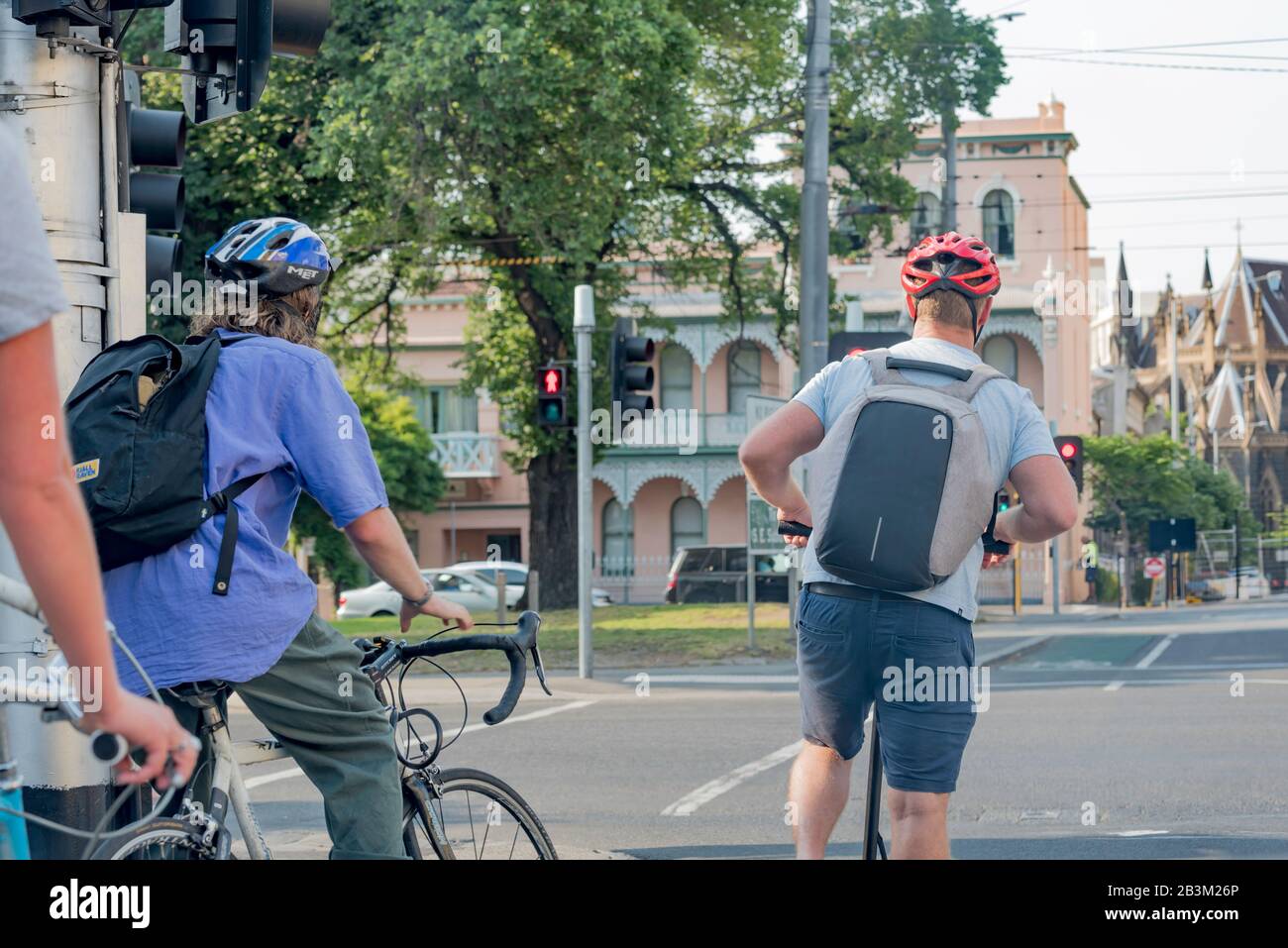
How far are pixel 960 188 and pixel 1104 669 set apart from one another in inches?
1395

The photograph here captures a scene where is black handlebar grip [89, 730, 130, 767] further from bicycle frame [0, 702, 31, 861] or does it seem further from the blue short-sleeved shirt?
the blue short-sleeved shirt

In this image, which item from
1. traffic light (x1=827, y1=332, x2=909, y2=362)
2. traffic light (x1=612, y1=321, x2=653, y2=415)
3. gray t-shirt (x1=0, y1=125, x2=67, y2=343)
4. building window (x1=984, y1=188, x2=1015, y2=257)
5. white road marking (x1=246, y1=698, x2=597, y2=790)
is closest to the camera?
gray t-shirt (x1=0, y1=125, x2=67, y2=343)

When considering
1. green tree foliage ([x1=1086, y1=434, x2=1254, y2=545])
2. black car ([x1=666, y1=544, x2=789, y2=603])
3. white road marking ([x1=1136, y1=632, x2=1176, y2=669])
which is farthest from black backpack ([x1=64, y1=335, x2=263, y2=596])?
green tree foliage ([x1=1086, y1=434, x2=1254, y2=545])

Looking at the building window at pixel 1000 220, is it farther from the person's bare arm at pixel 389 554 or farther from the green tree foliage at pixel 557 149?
the person's bare arm at pixel 389 554

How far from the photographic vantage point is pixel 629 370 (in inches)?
648

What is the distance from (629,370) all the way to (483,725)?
6084 mm

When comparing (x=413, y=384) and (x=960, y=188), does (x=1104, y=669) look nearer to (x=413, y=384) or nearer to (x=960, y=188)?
(x=413, y=384)

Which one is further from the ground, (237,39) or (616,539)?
(237,39)

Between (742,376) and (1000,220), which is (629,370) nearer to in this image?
(742,376)

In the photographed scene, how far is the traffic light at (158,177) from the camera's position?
6270 mm

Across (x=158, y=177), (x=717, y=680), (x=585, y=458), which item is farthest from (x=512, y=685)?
(x=717, y=680)

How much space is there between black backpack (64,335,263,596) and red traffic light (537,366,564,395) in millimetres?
13802

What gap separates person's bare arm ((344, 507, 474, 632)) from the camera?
11.0 ft

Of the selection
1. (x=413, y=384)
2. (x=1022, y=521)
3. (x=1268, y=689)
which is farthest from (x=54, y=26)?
(x=413, y=384)
